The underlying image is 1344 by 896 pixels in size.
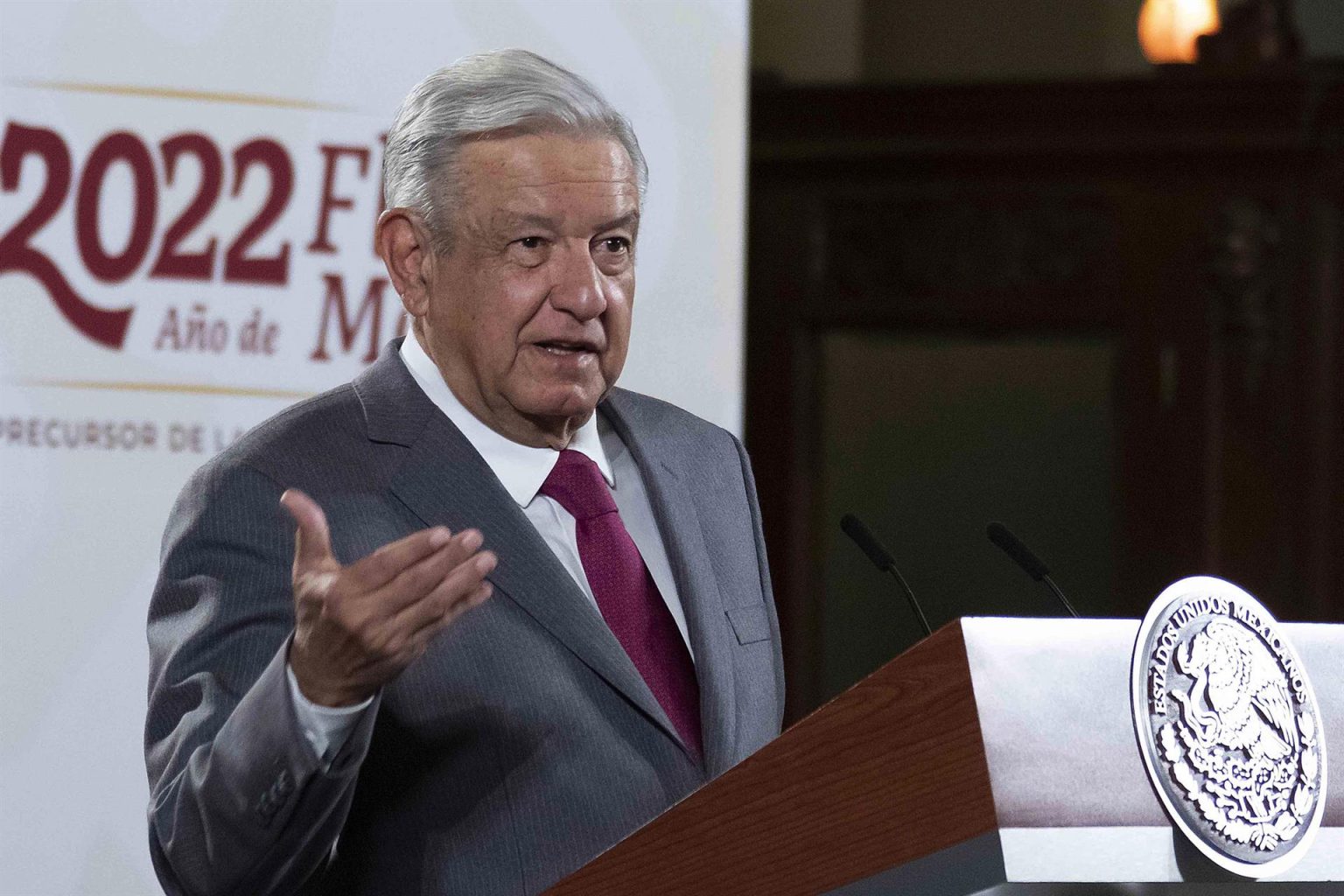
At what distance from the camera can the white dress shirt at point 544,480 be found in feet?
5.29

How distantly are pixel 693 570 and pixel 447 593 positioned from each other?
1.89ft

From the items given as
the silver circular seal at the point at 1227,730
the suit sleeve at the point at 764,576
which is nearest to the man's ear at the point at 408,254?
the suit sleeve at the point at 764,576

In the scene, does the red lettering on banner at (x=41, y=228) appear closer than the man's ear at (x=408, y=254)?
No

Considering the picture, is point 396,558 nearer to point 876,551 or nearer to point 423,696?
point 423,696

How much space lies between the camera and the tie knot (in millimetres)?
1633

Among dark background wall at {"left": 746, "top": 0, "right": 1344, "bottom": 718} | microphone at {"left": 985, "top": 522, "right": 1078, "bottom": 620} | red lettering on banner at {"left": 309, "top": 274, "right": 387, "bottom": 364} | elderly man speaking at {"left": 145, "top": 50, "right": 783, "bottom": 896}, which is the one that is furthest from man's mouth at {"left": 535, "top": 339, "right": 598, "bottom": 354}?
dark background wall at {"left": 746, "top": 0, "right": 1344, "bottom": 718}

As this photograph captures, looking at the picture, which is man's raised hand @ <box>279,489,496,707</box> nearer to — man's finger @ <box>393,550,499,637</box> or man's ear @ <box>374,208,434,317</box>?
man's finger @ <box>393,550,499,637</box>

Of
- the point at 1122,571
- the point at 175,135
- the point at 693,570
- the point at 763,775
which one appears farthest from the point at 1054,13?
the point at 763,775

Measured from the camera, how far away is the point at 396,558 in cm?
110

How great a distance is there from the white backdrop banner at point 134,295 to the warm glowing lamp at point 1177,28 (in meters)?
2.60

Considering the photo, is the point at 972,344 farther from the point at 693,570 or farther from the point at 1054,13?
the point at 693,570

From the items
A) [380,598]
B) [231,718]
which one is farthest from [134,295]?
[380,598]

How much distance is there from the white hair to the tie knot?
0.22 meters

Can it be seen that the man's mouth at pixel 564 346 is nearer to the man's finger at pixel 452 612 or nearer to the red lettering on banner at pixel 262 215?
the man's finger at pixel 452 612
